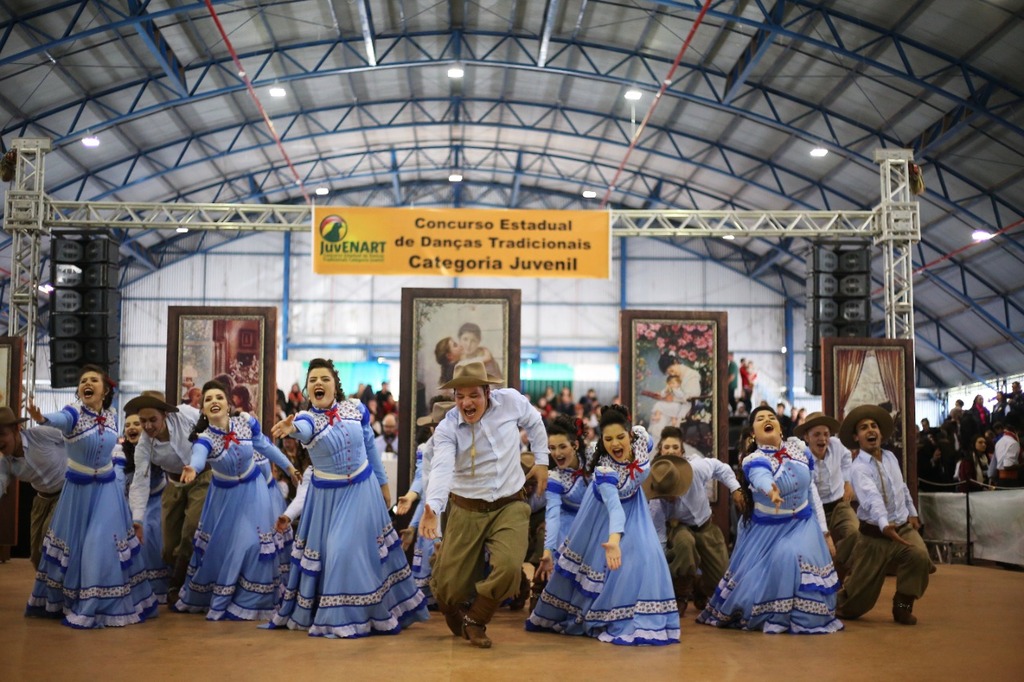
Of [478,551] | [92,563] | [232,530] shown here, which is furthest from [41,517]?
[478,551]

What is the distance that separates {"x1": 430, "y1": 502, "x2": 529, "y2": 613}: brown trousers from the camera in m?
5.90

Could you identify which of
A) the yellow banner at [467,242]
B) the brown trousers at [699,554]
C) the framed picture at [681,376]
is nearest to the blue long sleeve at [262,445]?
the brown trousers at [699,554]

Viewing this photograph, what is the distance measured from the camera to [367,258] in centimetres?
1390

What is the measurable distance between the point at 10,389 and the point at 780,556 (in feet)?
29.7

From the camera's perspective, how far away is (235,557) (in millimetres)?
7184

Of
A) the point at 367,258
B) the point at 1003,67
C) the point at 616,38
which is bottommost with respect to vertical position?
the point at 367,258

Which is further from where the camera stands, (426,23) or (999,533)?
(426,23)

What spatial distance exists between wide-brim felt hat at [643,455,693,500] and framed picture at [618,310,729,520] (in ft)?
13.0

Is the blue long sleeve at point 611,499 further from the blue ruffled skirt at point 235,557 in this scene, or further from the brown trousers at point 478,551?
the blue ruffled skirt at point 235,557

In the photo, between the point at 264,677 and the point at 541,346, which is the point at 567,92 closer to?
the point at 541,346

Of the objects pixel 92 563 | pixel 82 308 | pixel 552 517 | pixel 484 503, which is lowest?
pixel 92 563

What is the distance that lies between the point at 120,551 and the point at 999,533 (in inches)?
375

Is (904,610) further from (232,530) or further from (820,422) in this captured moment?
(232,530)

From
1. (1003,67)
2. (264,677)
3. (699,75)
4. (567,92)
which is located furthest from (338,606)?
(567,92)
